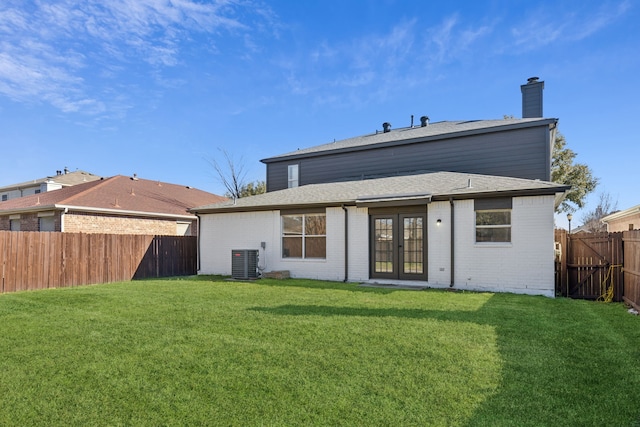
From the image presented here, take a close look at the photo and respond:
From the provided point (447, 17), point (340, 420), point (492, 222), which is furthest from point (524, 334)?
point (447, 17)

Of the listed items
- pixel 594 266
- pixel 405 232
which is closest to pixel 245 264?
pixel 405 232

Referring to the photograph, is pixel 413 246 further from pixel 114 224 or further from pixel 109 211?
pixel 114 224

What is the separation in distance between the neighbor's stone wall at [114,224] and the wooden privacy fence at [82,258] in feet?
12.2

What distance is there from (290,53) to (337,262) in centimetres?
953

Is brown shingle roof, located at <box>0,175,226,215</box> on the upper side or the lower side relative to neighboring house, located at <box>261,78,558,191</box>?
lower

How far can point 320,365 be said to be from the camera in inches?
155

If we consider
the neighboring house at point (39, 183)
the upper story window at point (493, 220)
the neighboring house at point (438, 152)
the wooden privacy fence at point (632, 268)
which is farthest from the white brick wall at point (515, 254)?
the neighboring house at point (39, 183)

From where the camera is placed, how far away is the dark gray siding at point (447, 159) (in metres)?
13.1

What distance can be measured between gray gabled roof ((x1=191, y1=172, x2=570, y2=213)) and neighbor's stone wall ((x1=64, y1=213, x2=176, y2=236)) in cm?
467

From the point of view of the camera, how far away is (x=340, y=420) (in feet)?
9.13

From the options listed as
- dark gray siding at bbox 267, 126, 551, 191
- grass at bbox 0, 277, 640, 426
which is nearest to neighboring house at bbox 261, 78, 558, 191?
dark gray siding at bbox 267, 126, 551, 191

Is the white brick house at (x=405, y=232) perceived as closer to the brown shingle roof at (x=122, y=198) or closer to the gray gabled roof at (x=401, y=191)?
the gray gabled roof at (x=401, y=191)

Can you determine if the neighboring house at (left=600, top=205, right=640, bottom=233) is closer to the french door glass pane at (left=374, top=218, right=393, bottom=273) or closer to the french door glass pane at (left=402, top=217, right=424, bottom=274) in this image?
the french door glass pane at (left=402, top=217, right=424, bottom=274)

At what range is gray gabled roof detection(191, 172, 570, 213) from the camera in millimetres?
9664
